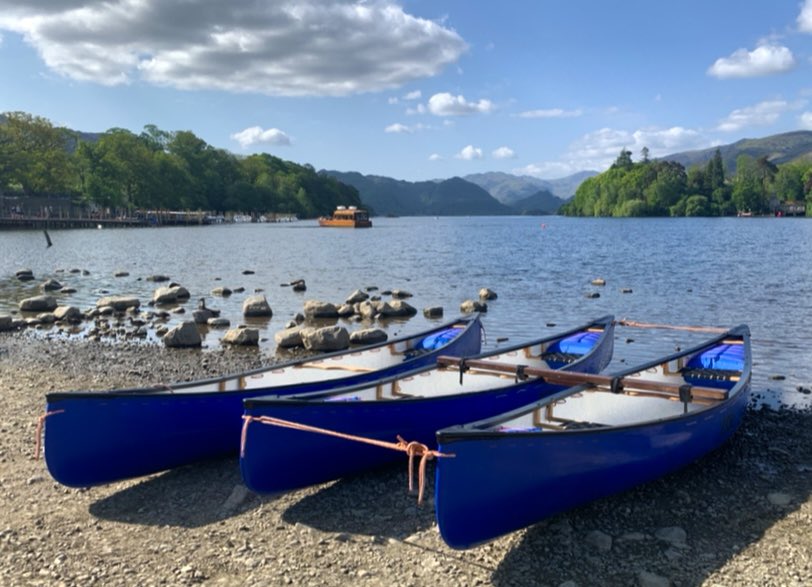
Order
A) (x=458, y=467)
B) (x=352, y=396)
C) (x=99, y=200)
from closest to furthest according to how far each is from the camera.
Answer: (x=458, y=467) < (x=352, y=396) < (x=99, y=200)

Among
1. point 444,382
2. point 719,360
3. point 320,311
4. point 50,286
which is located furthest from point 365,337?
point 50,286

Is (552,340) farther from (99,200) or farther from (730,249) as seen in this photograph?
(99,200)

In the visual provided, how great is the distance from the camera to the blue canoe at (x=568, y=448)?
6.82 meters

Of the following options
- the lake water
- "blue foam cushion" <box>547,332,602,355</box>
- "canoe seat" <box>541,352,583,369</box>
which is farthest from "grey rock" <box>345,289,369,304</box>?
"canoe seat" <box>541,352,583,369</box>

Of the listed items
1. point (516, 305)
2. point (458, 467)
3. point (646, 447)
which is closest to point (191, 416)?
point (458, 467)

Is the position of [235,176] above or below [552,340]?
above

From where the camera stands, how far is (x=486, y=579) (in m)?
6.93

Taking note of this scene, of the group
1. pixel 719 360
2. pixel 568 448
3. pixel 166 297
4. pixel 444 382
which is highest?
pixel 568 448

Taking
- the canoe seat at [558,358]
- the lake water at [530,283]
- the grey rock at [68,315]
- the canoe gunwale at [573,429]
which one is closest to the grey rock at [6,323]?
the grey rock at [68,315]

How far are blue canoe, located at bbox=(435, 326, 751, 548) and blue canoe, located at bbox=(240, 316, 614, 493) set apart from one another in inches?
48.0

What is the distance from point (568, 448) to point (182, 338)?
15.4m

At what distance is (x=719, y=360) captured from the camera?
43.7 ft

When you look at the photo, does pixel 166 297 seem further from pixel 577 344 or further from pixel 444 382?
pixel 444 382

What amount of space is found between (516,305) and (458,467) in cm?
2341
